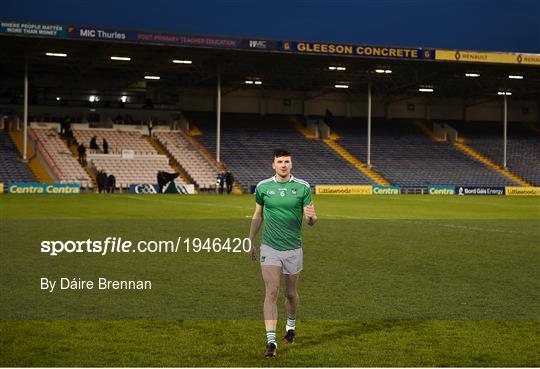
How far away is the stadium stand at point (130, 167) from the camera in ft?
165

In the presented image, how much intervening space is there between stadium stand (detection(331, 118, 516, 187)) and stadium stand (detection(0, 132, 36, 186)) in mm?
24090

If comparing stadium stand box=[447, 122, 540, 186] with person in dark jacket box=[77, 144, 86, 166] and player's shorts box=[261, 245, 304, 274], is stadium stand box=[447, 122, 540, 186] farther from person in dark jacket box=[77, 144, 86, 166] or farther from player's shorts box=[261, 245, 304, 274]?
player's shorts box=[261, 245, 304, 274]

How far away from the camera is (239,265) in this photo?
609 inches

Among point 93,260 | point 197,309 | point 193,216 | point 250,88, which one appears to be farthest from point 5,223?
point 250,88

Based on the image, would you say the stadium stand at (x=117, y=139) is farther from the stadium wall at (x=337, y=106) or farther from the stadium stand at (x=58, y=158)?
the stadium wall at (x=337, y=106)

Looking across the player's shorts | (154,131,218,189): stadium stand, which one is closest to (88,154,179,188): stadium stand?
(154,131,218,189): stadium stand

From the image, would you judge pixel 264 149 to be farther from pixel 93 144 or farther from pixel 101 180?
pixel 101 180

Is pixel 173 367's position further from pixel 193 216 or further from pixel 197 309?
pixel 193 216

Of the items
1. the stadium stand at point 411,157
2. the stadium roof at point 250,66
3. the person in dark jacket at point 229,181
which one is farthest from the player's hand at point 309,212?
the stadium stand at point 411,157

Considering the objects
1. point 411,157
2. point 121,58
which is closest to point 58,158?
point 121,58

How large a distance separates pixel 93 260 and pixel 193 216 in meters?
12.8

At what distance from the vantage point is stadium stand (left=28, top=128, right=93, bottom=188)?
48406mm

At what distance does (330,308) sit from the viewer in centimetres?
1085

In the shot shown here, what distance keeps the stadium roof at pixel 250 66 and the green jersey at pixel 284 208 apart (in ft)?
136
